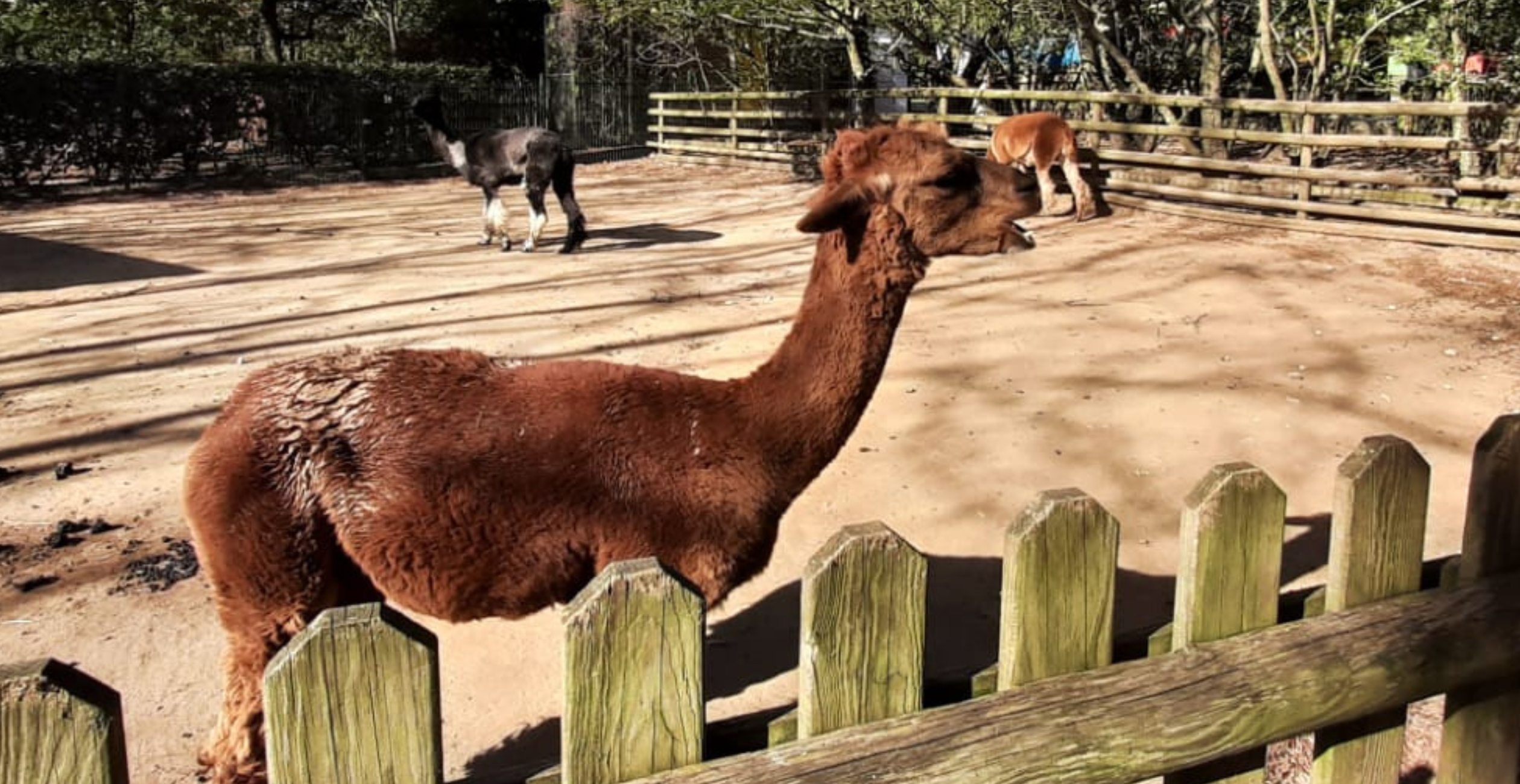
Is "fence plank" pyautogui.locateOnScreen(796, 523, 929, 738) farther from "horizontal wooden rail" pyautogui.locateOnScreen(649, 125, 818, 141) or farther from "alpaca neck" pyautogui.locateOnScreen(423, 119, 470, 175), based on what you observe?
"horizontal wooden rail" pyautogui.locateOnScreen(649, 125, 818, 141)

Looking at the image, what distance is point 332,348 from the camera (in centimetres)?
839

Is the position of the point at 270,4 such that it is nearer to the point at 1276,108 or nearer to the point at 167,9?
the point at 167,9

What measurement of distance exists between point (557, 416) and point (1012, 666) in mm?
1474

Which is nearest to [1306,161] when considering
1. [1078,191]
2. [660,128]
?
[1078,191]

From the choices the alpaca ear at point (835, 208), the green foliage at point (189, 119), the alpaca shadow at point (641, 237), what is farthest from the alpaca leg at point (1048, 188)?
the green foliage at point (189, 119)

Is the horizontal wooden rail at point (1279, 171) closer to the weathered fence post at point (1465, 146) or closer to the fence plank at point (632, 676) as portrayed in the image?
the weathered fence post at point (1465, 146)

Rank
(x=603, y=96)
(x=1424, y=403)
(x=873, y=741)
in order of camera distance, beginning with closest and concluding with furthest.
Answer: (x=873, y=741), (x=1424, y=403), (x=603, y=96)

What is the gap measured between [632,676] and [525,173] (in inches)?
535

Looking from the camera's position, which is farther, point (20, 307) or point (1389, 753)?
point (20, 307)

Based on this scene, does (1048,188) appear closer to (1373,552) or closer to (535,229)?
(535,229)

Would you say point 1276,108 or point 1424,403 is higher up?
point 1276,108

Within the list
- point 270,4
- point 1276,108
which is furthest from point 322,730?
point 270,4

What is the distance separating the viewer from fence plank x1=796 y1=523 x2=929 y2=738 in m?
1.73

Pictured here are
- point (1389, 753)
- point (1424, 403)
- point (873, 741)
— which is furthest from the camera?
point (1424, 403)
